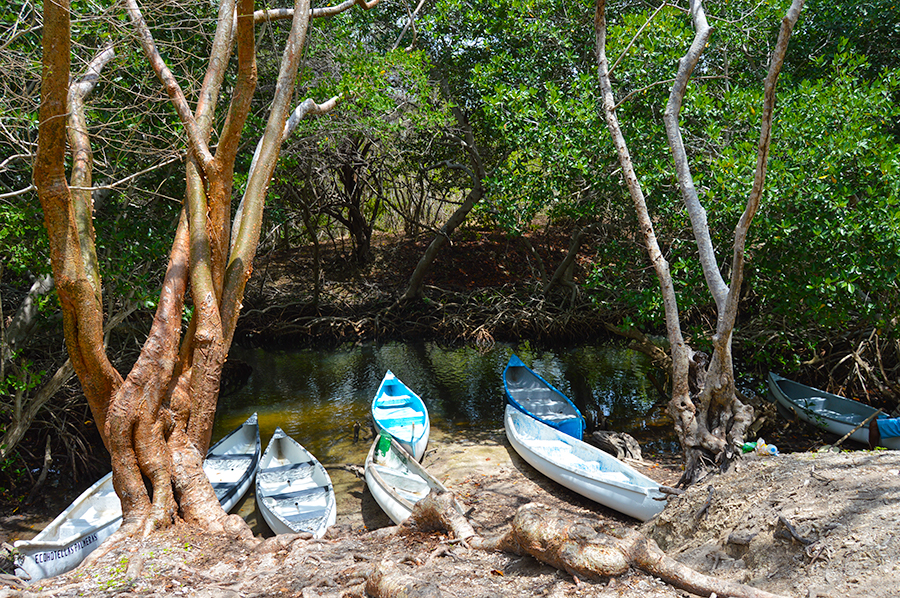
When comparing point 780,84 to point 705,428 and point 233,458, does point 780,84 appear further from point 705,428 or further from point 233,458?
point 233,458

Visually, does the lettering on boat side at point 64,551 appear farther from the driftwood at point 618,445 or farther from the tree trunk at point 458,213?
the tree trunk at point 458,213

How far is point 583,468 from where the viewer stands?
746cm

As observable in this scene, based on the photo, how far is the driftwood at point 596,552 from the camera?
2.81 metres

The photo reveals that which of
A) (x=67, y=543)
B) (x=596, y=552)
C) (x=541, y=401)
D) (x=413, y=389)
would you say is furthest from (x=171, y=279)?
(x=413, y=389)

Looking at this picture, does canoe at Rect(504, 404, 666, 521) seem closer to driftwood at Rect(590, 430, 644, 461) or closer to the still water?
driftwood at Rect(590, 430, 644, 461)

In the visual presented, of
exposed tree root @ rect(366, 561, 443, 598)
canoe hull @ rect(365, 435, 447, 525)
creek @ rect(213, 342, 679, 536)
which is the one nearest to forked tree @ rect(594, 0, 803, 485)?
canoe hull @ rect(365, 435, 447, 525)

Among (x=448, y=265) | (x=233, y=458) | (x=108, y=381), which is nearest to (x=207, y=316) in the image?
(x=108, y=381)

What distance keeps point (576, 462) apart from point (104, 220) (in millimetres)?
7435

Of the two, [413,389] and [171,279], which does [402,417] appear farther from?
[171,279]

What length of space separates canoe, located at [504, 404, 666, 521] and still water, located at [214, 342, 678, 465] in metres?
1.35

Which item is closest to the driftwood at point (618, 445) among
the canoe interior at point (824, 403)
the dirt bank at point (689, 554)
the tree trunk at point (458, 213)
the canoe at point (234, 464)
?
the canoe interior at point (824, 403)

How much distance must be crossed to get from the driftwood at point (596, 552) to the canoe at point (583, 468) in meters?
3.40

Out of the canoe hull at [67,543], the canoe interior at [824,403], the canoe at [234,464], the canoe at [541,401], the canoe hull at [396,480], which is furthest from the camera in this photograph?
the canoe at [541,401]

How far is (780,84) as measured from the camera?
9172 millimetres
